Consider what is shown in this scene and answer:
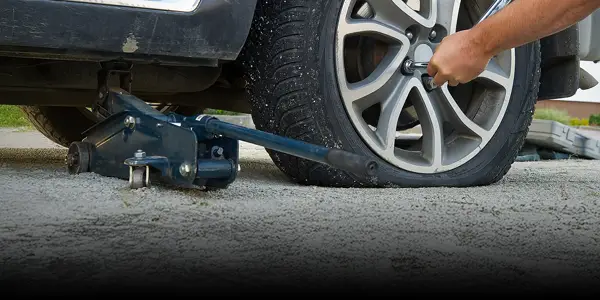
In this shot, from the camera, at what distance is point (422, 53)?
293 cm

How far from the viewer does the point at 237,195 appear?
8.11 feet

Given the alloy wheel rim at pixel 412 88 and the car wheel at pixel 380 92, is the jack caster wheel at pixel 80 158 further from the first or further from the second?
the alloy wheel rim at pixel 412 88

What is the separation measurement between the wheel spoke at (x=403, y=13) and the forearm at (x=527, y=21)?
0.72 meters

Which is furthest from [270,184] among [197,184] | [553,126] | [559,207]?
[553,126]

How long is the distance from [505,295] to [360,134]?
4.68 ft

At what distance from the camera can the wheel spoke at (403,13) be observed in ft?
9.38

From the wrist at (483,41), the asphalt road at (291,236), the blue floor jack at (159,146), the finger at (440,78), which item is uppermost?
the wrist at (483,41)

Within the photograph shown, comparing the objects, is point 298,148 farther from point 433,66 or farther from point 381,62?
point 381,62

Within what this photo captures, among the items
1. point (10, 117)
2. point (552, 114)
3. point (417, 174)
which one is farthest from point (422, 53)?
point (552, 114)

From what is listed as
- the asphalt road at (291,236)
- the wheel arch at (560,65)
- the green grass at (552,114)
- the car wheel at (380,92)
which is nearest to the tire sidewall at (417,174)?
the car wheel at (380,92)

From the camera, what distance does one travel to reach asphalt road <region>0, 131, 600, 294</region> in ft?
4.95

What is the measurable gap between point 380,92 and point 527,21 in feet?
3.02

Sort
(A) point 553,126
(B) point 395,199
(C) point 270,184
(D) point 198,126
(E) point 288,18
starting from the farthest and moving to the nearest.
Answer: (A) point 553,126
(C) point 270,184
(E) point 288,18
(B) point 395,199
(D) point 198,126

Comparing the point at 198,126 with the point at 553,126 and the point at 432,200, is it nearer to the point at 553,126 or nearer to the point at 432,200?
the point at 432,200
